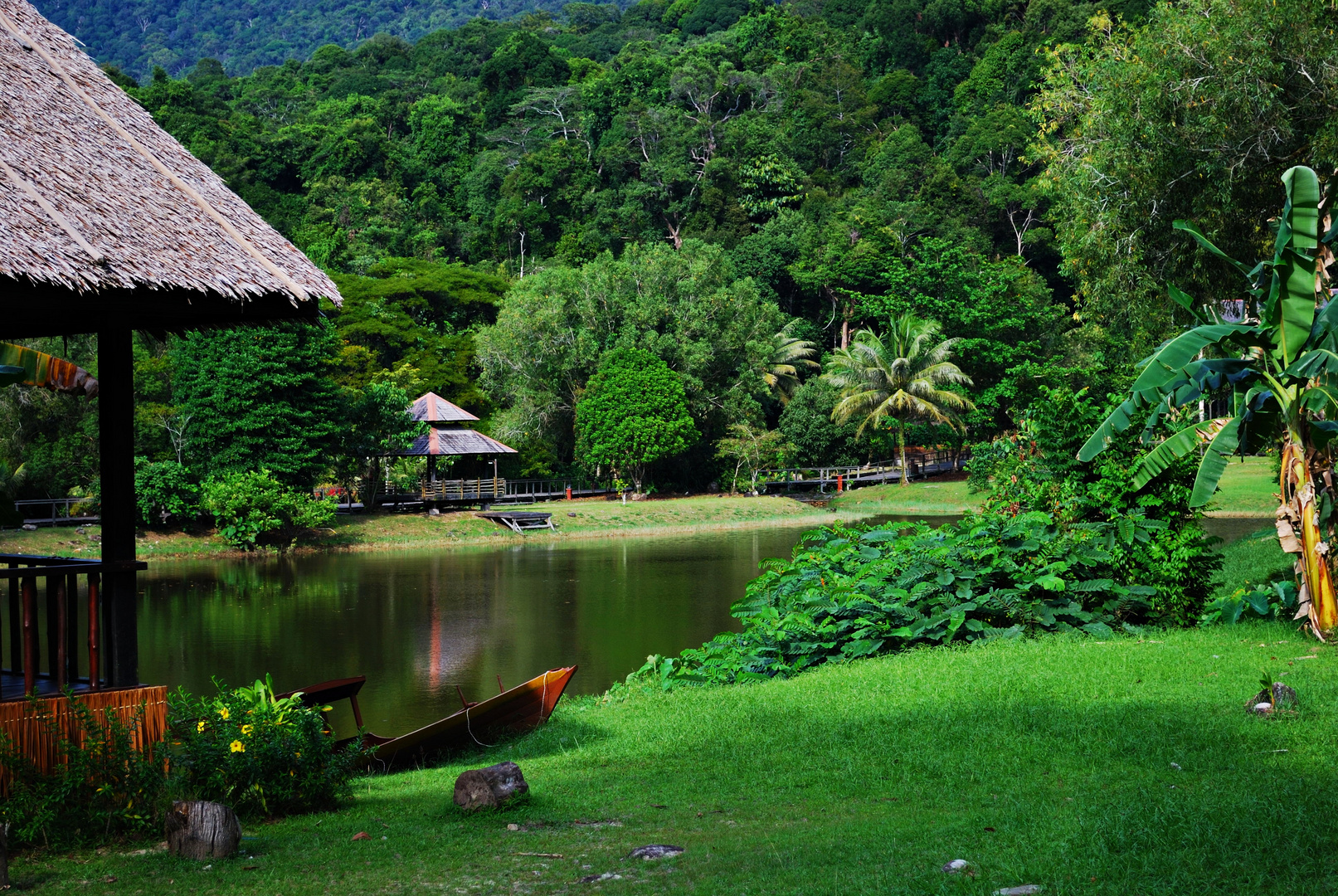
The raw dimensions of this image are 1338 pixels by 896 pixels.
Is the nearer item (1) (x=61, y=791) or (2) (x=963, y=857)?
(2) (x=963, y=857)

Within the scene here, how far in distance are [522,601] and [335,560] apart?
9560 mm

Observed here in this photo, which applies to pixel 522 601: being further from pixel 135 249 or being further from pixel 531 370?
pixel 531 370

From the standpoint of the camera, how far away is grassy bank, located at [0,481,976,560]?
26250mm

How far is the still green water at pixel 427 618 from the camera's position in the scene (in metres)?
12.9

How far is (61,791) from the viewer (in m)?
5.26

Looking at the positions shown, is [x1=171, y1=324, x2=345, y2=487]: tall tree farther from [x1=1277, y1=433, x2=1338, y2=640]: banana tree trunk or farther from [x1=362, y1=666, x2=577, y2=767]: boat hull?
[x1=1277, y1=433, x2=1338, y2=640]: banana tree trunk

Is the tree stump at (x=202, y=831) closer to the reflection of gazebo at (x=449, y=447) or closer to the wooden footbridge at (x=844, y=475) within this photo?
the reflection of gazebo at (x=449, y=447)

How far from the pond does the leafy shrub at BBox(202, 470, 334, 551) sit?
1.14m

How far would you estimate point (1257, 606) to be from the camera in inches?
373

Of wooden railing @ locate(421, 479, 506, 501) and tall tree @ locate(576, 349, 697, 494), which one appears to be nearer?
wooden railing @ locate(421, 479, 506, 501)

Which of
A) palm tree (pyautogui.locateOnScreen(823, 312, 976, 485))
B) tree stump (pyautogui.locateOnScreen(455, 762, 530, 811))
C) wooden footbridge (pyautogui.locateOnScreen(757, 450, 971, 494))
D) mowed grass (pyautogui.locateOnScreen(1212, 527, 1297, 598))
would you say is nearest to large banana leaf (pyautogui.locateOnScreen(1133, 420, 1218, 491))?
mowed grass (pyautogui.locateOnScreen(1212, 527, 1297, 598))

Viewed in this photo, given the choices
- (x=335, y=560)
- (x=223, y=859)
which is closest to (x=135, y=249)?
(x=223, y=859)

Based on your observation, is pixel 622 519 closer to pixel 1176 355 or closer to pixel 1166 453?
pixel 1166 453

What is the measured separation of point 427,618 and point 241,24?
13802 cm
